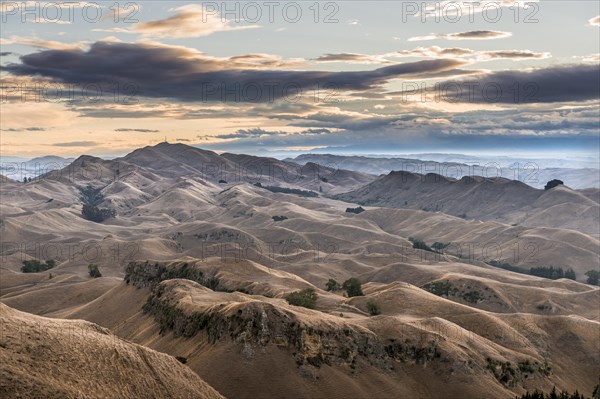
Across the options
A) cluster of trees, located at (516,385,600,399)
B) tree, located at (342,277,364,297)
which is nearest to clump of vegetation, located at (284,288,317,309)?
tree, located at (342,277,364,297)

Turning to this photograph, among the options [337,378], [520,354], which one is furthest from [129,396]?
[520,354]

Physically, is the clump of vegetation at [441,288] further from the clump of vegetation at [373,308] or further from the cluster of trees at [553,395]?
the cluster of trees at [553,395]

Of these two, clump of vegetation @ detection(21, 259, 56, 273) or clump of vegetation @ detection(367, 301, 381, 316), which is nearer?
clump of vegetation @ detection(367, 301, 381, 316)

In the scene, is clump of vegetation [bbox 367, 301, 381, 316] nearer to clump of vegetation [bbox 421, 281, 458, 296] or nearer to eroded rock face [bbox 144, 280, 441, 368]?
eroded rock face [bbox 144, 280, 441, 368]

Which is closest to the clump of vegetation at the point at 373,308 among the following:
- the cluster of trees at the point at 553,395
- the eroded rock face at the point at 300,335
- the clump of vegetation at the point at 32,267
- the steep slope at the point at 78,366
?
the eroded rock face at the point at 300,335

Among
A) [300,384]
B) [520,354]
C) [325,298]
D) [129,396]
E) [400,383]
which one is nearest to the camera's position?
[129,396]

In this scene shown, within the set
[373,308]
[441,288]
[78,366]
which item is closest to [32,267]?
[441,288]

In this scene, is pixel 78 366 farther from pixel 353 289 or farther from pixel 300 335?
pixel 353 289

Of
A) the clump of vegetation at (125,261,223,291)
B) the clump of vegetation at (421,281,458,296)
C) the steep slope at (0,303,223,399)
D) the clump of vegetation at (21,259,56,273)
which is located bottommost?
the clump of vegetation at (21,259,56,273)

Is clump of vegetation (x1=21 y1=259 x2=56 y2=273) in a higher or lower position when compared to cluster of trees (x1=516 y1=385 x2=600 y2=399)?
lower

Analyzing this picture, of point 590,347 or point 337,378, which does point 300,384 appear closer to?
point 337,378

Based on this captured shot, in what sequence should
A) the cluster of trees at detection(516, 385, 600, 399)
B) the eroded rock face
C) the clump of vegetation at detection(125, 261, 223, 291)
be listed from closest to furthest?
the cluster of trees at detection(516, 385, 600, 399) → the eroded rock face → the clump of vegetation at detection(125, 261, 223, 291)
